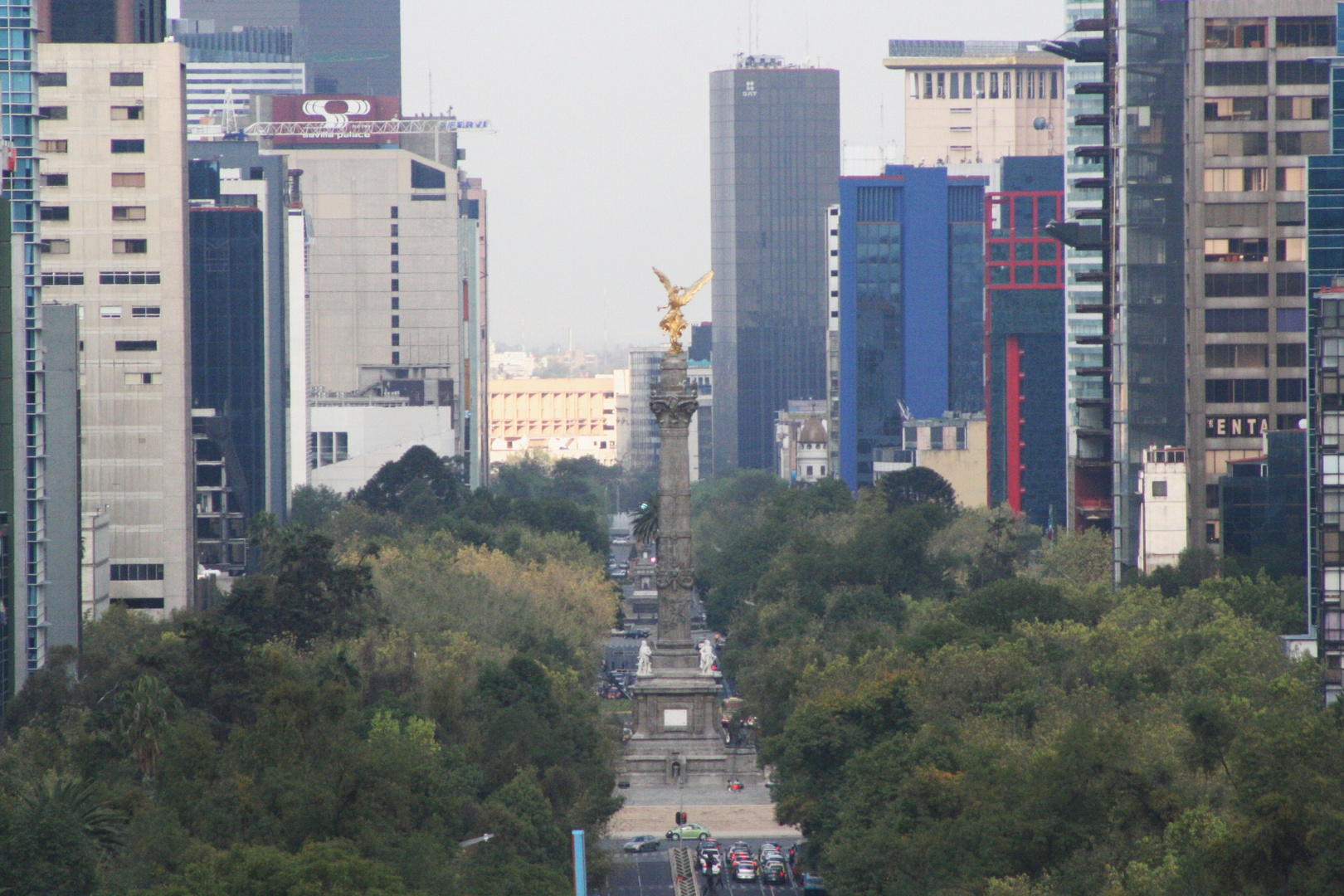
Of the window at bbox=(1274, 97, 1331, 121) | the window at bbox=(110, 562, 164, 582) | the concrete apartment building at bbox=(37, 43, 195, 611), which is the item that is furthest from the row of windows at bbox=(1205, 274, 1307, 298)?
the window at bbox=(110, 562, 164, 582)

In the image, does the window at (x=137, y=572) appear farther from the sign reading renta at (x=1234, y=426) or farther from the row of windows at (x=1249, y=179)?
the row of windows at (x=1249, y=179)

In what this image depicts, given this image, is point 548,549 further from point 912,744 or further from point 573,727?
point 912,744

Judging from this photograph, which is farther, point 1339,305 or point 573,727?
point 573,727

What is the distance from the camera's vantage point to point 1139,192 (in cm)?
14000

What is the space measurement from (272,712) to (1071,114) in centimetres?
11453

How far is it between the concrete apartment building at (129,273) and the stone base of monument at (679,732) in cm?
3181

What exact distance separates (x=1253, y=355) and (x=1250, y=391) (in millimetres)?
1928

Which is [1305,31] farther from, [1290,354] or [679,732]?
[679,732]

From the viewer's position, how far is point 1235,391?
132 meters

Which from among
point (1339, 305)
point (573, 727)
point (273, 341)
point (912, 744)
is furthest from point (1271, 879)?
point (273, 341)

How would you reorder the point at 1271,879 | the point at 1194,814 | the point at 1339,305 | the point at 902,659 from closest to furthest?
1. the point at 1271,879
2. the point at 1194,814
3. the point at 1339,305
4. the point at 902,659

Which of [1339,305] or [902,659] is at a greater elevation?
[1339,305]

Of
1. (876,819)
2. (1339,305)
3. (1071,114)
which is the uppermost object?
(1071,114)

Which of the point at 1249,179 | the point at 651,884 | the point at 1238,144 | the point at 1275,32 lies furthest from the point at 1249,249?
the point at 651,884
